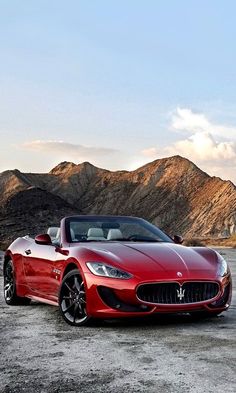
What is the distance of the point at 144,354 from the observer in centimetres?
554

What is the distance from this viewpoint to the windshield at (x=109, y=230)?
8273 millimetres

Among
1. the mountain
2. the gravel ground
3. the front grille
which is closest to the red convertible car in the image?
the front grille

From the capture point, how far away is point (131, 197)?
97.3 metres

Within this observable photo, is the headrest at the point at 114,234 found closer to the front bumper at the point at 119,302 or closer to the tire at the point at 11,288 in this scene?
the front bumper at the point at 119,302

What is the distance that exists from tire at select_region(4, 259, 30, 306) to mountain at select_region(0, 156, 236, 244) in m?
65.2

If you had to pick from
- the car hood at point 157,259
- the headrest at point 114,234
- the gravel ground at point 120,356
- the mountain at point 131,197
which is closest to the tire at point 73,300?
the gravel ground at point 120,356

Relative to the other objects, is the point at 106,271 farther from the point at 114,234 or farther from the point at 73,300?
the point at 114,234

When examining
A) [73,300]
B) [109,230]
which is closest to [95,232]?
[109,230]

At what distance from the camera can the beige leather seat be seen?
8.23 metres

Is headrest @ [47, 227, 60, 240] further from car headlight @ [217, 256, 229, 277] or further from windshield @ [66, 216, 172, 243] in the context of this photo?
car headlight @ [217, 256, 229, 277]

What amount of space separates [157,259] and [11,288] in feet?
10.8

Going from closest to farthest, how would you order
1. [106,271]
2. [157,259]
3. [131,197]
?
[106,271] → [157,259] → [131,197]

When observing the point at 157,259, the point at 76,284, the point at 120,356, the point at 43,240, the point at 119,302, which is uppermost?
the point at 43,240

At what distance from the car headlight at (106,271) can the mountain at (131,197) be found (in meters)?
68.2
